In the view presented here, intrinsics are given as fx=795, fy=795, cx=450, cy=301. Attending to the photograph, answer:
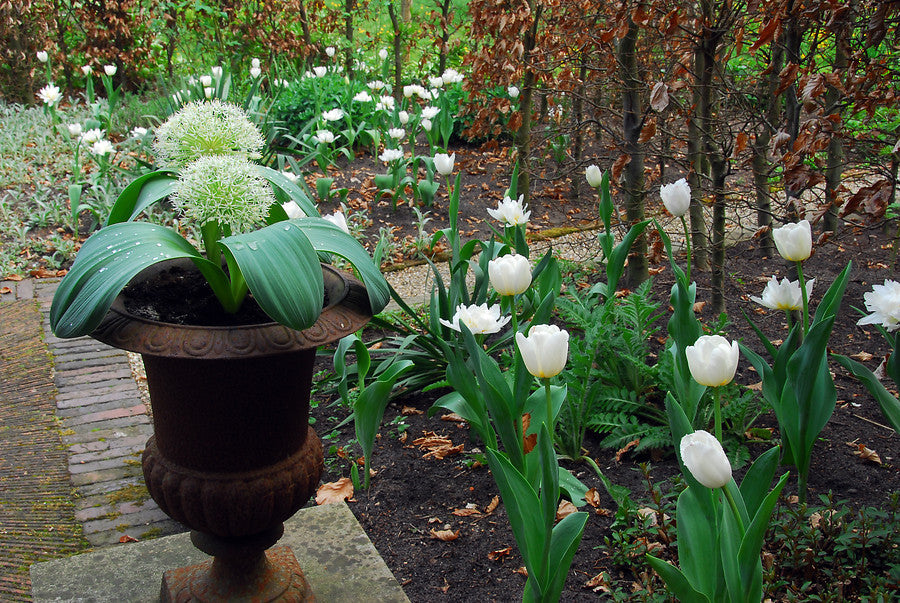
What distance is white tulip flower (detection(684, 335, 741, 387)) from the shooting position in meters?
1.61

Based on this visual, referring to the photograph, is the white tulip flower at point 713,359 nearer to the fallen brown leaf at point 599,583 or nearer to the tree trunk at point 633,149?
the fallen brown leaf at point 599,583

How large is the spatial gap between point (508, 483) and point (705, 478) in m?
0.44

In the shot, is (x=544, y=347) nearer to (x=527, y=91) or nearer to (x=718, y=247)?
(x=718, y=247)

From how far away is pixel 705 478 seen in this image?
1397mm

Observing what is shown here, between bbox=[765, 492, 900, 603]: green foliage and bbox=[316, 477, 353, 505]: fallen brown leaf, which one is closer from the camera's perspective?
bbox=[765, 492, 900, 603]: green foliage

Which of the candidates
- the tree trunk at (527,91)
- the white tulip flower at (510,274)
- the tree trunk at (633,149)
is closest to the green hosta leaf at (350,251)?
the white tulip flower at (510,274)

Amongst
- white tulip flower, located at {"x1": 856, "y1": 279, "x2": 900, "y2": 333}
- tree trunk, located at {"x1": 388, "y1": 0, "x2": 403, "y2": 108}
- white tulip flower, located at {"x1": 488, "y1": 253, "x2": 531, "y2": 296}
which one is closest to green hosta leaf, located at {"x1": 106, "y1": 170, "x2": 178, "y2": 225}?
white tulip flower, located at {"x1": 488, "y1": 253, "x2": 531, "y2": 296}

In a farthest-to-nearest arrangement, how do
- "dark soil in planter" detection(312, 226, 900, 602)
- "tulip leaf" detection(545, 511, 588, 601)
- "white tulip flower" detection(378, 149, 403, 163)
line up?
"white tulip flower" detection(378, 149, 403, 163)
"dark soil in planter" detection(312, 226, 900, 602)
"tulip leaf" detection(545, 511, 588, 601)

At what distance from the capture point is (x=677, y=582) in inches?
61.4

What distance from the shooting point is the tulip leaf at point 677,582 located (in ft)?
5.04

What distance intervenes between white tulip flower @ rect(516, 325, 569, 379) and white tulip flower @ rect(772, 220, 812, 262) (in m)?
0.79

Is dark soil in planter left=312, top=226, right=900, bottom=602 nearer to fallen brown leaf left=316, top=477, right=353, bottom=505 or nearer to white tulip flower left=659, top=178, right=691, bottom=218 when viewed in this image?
fallen brown leaf left=316, top=477, right=353, bottom=505

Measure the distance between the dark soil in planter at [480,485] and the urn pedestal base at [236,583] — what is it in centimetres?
37

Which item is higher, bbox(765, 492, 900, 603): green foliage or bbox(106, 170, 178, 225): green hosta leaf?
bbox(106, 170, 178, 225): green hosta leaf
